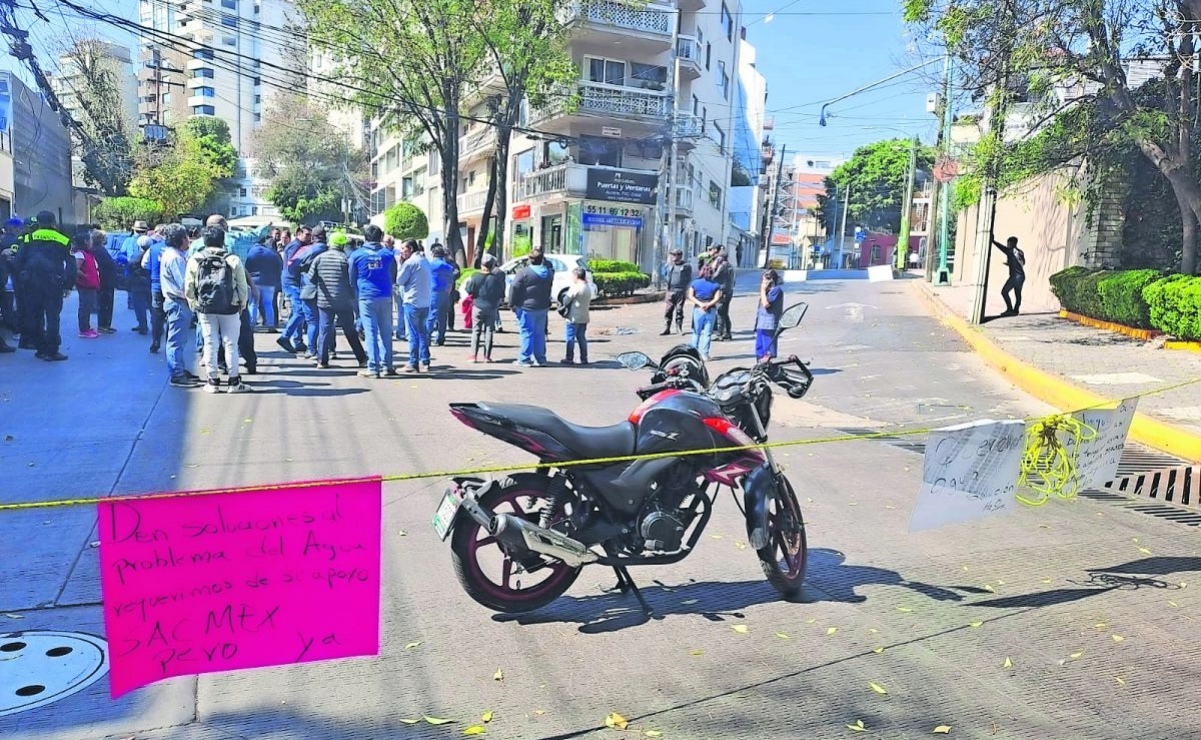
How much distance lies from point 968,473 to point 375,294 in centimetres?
777

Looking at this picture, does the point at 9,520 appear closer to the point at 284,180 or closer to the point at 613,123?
the point at 613,123

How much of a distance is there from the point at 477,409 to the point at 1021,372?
10.2 m

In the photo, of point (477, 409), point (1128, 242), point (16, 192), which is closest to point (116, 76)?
point (16, 192)

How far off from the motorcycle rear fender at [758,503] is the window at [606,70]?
31.3m

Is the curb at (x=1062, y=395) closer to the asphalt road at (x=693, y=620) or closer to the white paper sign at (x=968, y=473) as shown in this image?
the asphalt road at (x=693, y=620)

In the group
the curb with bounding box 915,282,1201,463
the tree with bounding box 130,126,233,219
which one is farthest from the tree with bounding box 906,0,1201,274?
the tree with bounding box 130,126,233,219

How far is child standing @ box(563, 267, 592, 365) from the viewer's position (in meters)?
13.0

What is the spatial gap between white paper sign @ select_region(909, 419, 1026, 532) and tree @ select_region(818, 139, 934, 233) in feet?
230

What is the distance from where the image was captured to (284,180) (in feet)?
190

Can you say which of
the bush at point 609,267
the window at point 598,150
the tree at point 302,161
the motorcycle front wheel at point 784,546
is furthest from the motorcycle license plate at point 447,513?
the tree at point 302,161

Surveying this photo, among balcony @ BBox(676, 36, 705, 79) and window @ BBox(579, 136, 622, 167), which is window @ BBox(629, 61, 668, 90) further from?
window @ BBox(579, 136, 622, 167)

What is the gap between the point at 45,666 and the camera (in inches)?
140

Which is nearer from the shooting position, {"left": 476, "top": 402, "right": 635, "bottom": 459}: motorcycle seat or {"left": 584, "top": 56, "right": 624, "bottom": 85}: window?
{"left": 476, "top": 402, "right": 635, "bottom": 459}: motorcycle seat

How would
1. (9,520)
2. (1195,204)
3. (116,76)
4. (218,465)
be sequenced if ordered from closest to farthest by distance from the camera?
(9,520) < (218,465) < (1195,204) < (116,76)
